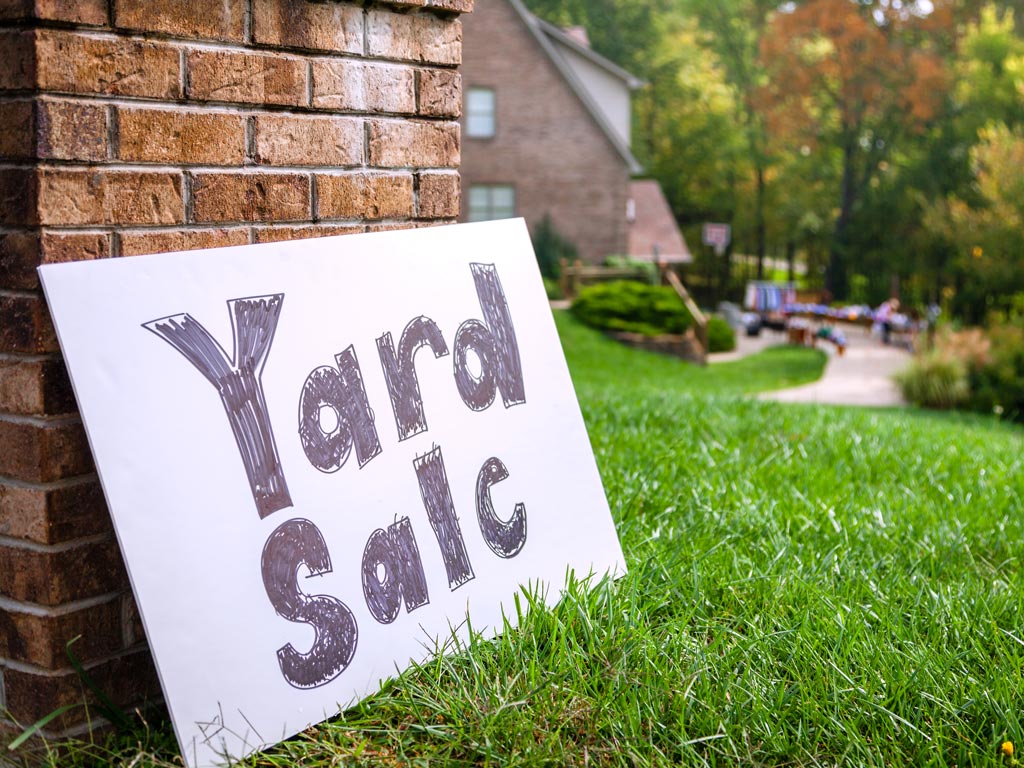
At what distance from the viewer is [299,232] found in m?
2.60

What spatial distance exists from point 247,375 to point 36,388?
1.35ft

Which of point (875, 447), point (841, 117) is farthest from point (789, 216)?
point (875, 447)

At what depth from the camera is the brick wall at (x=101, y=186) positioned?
2.10 meters

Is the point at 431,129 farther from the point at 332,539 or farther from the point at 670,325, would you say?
the point at 670,325

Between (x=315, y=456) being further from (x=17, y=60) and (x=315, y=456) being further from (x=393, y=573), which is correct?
(x=17, y=60)

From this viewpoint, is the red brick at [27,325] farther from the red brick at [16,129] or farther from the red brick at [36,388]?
the red brick at [16,129]

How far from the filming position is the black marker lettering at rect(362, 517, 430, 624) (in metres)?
2.35

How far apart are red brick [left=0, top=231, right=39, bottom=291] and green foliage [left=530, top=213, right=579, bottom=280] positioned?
28.3 meters

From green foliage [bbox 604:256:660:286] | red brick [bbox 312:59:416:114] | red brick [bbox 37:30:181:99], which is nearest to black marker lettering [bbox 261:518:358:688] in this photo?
red brick [bbox 37:30:181:99]

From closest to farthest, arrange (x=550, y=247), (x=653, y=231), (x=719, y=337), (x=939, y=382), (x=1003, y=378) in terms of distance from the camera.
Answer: (x=1003, y=378)
(x=939, y=382)
(x=719, y=337)
(x=550, y=247)
(x=653, y=231)

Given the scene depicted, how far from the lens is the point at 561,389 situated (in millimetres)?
3004

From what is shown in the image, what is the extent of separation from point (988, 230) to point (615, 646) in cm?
2260

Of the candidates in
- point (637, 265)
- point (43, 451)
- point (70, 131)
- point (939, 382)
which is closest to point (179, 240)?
point (70, 131)

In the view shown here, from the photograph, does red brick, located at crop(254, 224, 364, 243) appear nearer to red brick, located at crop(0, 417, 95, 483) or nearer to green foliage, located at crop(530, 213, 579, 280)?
red brick, located at crop(0, 417, 95, 483)
